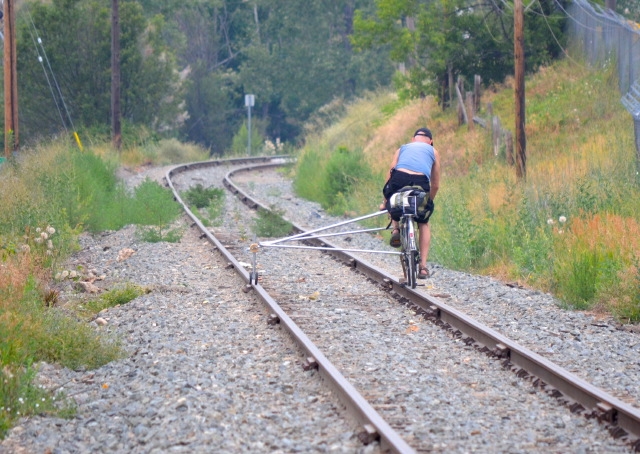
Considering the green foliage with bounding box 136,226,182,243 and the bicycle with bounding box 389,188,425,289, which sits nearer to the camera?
the bicycle with bounding box 389,188,425,289

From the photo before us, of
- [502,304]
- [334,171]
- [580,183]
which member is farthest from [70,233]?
[334,171]

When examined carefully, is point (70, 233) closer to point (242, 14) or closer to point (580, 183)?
point (580, 183)

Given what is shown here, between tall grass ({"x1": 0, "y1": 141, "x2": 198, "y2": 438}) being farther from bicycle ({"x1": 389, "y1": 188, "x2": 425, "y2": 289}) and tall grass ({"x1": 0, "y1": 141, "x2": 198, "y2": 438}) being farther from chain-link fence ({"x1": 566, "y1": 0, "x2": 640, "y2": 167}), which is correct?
chain-link fence ({"x1": 566, "y1": 0, "x2": 640, "y2": 167})

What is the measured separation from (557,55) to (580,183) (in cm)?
1543

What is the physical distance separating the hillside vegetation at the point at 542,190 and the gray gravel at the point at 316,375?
65cm

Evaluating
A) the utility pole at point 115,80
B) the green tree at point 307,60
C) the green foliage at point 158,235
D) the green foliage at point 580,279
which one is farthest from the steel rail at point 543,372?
the green tree at point 307,60

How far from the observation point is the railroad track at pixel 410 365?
5770mm

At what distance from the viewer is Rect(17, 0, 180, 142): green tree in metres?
40.8

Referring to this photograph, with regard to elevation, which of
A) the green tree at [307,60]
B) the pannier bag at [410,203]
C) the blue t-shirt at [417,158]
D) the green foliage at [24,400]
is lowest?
the green tree at [307,60]

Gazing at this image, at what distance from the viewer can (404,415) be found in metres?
6.08

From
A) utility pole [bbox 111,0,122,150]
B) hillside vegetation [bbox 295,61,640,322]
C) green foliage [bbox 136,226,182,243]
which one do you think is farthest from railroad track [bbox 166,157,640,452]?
utility pole [bbox 111,0,122,150]

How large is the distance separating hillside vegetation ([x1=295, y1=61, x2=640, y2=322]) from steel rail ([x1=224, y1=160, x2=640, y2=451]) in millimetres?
1726

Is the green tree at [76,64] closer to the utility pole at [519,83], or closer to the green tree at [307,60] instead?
the green tree at [307,60]

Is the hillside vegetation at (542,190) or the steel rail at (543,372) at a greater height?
the steel rail at (543,372)
